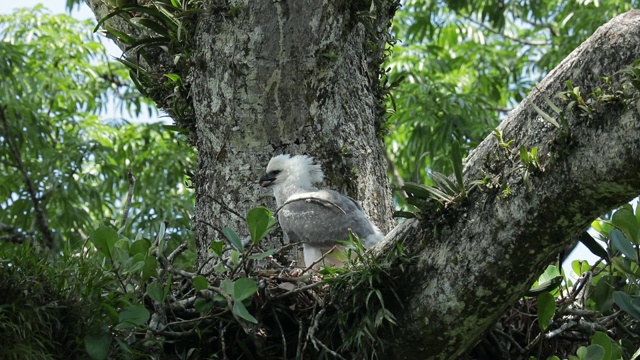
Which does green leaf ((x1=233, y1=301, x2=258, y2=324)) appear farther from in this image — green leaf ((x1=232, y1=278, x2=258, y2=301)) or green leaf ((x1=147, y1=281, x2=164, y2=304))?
green leaf ((x1=147, y1=281, x2=164, y2=304))

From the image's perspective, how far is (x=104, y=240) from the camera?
3.71m

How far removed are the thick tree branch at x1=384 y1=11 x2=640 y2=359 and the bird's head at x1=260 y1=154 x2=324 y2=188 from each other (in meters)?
1.13

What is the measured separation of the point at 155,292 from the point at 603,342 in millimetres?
1733

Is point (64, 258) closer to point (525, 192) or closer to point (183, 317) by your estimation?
point (183, 317)

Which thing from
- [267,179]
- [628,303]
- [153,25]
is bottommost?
[628,303]

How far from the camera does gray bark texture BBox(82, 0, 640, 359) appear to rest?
317cm

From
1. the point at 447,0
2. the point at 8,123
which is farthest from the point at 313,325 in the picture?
the point at 447,0

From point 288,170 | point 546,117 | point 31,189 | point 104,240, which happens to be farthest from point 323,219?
point 31,189

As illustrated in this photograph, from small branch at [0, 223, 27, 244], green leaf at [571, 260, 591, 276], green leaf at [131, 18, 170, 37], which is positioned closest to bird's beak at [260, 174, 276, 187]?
green leaf at [131, 18, 170, 37]

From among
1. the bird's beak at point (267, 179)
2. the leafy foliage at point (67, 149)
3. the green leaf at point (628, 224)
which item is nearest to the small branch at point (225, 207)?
the bird's beak at point (267, 179)

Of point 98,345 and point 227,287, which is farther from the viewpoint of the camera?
point 227,287

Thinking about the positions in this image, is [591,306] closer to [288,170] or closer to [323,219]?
[323,219]

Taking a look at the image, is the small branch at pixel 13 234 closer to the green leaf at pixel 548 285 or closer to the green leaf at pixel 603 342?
the green leaf at pixel 548 285

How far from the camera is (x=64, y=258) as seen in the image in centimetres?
359
